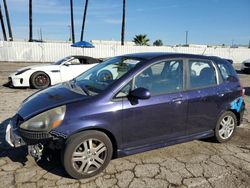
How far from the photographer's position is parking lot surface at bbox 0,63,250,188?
2.74 m

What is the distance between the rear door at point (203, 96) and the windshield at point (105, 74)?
963 millimetres

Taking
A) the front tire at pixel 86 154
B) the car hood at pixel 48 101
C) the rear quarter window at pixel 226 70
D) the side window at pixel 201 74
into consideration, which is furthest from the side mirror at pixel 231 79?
the car hood at pixel 48 101

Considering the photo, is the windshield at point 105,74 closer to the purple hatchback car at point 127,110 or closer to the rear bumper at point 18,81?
the purple hatchback car at point 127,110

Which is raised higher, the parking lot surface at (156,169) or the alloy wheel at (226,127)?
the alloy wheel at (226,127)

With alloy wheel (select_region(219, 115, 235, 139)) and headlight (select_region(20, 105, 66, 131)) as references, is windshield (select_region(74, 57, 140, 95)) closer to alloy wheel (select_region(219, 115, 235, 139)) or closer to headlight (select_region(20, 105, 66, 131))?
headlight (select_region(20, 105, 66, 131))

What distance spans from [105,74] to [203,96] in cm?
159

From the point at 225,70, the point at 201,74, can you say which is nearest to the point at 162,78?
the point at 201,74

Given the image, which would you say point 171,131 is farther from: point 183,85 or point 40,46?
point 40,46

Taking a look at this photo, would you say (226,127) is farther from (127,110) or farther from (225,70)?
(127,110)

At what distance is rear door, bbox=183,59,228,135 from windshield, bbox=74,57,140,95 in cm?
96

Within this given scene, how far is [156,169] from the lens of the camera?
3.07 meters

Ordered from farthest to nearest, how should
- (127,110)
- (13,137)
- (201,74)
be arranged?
(201,74), (127,110), (13,137)

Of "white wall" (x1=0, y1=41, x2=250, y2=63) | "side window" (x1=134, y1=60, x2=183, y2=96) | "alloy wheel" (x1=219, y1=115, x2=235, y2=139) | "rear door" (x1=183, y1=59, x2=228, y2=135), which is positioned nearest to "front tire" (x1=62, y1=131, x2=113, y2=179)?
"side window" (x1=134, y1=60, x2=183, y2=96)

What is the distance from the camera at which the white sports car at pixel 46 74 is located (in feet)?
25.8
